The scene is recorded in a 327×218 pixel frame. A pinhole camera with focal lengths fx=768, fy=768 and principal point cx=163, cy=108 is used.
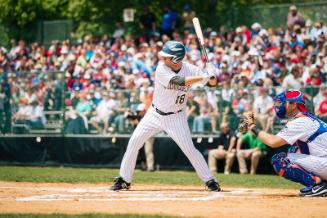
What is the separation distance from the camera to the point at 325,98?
17.0 meters

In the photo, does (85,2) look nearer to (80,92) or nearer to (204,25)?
(204,25)

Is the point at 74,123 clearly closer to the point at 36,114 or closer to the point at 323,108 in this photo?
the point at 36,114

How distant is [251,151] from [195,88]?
231cm

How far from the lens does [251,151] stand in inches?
691

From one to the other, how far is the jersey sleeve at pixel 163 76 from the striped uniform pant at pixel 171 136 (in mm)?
515

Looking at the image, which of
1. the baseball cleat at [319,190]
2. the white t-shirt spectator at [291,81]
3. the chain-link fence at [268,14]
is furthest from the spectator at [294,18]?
the baseball cleat at [319,190]

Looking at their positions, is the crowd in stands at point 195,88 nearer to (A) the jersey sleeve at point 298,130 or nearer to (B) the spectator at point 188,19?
(B) the spectator at point 188,19

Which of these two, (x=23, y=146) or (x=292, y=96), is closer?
(x=292, y=96)

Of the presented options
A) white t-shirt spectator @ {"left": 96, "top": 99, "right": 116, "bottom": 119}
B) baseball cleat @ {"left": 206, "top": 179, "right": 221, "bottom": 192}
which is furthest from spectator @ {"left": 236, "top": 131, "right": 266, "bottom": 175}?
baseball cleat @ {"left": 206, "top": 179, "right": 221, "bottom": 192}

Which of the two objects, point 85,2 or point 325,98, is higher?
point 85,2

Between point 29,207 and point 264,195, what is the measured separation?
11.4ft

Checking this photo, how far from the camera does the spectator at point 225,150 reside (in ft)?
58.3

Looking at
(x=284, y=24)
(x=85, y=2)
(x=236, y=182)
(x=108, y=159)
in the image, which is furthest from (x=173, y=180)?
(x=85, y=2)

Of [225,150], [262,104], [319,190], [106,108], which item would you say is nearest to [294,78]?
[262,104]
